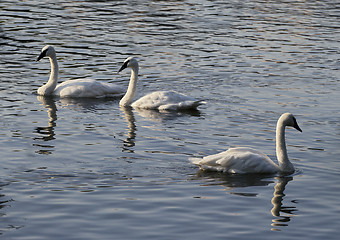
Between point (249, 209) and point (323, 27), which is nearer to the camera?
point (249, 209)

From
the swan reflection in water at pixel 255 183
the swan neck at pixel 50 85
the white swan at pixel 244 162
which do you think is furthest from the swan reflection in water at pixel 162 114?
the swan reflection in water at pixel 255 183

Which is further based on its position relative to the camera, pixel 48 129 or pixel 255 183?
pixel 48 129

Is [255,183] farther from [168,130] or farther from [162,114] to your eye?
[162,114]

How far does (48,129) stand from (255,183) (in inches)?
228

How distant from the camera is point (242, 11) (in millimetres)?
37375

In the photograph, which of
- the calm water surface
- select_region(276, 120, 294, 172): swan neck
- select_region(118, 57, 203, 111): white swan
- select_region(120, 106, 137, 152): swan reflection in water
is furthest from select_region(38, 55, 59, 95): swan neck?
select_region(276, 120, 294, 172): swan neck

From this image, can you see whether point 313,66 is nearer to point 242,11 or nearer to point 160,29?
point 160,29

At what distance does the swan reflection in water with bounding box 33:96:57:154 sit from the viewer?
16.2m

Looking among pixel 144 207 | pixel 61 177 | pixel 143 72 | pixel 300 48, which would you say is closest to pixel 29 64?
pixel 143 72

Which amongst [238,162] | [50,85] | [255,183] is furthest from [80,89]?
[255,183]

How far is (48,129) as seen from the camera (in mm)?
17891

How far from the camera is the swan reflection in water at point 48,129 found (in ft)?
53.0

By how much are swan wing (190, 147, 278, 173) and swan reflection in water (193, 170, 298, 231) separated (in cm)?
11

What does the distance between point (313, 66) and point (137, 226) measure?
1481 centimetres
